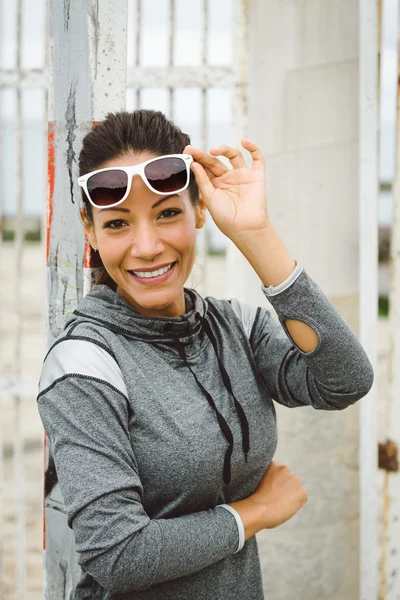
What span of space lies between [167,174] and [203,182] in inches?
3.5

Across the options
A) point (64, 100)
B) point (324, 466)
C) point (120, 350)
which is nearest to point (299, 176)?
point (324, 466)

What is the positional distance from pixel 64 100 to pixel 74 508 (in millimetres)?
955

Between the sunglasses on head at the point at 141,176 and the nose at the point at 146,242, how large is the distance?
80 millimetres

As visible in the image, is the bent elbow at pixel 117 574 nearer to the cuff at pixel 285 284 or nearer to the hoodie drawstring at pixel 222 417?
the hoodie drawstring at pixel 222 417

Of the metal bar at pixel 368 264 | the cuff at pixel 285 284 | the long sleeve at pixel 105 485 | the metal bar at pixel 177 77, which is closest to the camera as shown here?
the long sleeve at pixel 105 485

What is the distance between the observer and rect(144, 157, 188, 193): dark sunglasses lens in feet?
4.85

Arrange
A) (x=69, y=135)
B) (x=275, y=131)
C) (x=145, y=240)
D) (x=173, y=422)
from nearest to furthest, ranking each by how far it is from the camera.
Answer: (x=173, y=422), (x=145, y=240), (x=69, y=135), (x=275, y=131)

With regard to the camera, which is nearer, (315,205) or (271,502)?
(271,502)

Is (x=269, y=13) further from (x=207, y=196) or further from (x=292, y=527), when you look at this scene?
(x=292, y=527)

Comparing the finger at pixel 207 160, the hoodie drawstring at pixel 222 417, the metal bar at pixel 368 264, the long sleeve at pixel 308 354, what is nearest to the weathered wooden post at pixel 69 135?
the finger at pixel 207 160

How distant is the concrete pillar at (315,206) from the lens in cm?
283

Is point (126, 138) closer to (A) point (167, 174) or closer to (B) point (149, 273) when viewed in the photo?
(A) point (167, 174)

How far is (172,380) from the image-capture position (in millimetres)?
1447

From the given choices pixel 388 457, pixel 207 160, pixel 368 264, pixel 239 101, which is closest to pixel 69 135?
pixel 207 160
